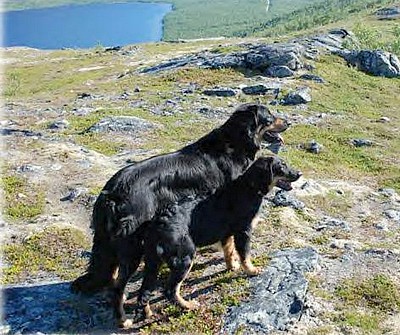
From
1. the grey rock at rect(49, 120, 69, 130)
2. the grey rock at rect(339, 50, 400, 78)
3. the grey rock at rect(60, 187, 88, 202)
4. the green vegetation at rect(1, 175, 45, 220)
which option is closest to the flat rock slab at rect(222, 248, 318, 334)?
the grey rock at rect(60, 187, 88, 202)

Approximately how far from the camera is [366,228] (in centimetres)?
1311

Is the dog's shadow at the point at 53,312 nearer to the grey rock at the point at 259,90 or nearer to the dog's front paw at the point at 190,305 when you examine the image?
the dog's front paw at the point at 190,305

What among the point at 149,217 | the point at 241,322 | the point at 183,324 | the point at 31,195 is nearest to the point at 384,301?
the point at 241,322

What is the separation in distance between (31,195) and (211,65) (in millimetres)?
20032

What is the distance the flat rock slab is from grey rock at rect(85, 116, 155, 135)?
11400 mm

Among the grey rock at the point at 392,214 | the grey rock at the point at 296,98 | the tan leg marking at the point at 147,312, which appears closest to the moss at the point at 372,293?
the tan leg marking at the point at 147,312

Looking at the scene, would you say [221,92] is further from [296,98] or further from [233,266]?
[233,266]

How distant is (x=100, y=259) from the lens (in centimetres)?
829

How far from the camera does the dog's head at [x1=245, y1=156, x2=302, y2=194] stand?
9.20m

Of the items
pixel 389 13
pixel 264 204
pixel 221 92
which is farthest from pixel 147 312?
pixel 389 13

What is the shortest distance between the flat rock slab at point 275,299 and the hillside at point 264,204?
0.08 ft

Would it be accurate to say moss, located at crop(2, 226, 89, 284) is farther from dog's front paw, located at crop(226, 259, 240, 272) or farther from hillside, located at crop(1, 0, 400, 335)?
dog's front paw, located at crop(226, 259, 240, 272)

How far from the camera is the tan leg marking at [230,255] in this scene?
30.8 ft

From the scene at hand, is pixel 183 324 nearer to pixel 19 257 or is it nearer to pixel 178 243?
pixel 178 243
